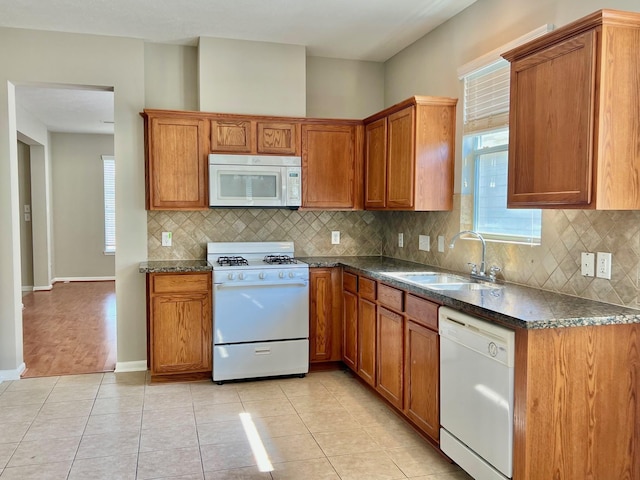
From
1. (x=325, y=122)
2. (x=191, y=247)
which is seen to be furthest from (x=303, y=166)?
(x=191, y=247)

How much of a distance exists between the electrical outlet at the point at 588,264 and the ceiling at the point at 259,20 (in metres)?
1.94

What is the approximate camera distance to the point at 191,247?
4.40 metres

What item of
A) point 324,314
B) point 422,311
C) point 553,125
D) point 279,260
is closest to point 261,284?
point 279,260

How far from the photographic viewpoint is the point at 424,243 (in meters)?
4.05

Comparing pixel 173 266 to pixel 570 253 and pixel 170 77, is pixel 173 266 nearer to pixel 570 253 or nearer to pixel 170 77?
pixel 170 77

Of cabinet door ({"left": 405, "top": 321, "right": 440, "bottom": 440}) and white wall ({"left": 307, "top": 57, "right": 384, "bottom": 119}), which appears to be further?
white wall ({"left": 307, "top": 57, "right": 384, "bottom": 119})

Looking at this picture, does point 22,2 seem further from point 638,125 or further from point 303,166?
point 638,125

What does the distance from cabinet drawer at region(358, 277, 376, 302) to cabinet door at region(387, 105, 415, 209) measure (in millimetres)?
598

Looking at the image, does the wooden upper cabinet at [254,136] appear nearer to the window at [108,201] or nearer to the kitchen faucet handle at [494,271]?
the kitchen faucet handle at [494,271]

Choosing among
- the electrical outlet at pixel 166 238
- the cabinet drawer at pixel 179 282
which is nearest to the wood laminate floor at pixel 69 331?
the cabinet drawer at pixel 179 282

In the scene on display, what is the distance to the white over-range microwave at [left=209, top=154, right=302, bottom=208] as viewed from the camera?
160 inches

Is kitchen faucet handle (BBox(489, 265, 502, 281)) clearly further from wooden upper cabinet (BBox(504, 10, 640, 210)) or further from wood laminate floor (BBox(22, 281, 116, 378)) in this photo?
wood laminate floor (BBox(22, 281, 116, 378))

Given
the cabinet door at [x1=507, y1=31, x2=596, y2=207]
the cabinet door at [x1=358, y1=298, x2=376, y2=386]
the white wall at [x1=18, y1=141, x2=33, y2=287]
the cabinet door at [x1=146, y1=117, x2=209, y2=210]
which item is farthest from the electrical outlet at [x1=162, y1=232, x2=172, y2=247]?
the white wall at [x1=18, y1=141, x2=33, y2=287]

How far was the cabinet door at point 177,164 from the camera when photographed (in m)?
4.02
